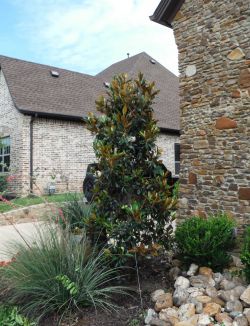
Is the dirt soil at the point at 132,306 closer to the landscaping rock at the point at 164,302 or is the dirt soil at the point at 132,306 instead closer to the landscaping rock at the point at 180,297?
the landscaping rock at the point at 164,302

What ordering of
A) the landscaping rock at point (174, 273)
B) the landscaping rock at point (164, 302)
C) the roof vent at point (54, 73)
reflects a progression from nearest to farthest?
the landscaping rock at point (164, 302)
the landscaping rock at point (174, 273)
the roof vent at point (54, 73)

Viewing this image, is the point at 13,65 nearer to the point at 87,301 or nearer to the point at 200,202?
the point at 200,202

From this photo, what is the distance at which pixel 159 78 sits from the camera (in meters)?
23.5

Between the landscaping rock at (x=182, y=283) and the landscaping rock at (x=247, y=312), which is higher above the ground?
the landscaping rock at (x=182, y=283)

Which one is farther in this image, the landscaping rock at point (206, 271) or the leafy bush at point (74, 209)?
the leafy bush at point (74, 209)

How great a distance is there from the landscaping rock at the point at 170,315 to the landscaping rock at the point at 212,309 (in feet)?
0.94

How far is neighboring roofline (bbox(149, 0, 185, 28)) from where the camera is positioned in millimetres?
7078

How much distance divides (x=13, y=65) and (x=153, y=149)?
14.8 metres

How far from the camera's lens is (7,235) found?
8.26 meters

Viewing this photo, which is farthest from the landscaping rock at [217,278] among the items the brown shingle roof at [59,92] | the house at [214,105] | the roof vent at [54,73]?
the roof vent at [54,73]

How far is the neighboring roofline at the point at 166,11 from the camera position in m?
7.08

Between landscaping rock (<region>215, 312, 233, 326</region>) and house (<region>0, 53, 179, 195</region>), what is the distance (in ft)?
35.3

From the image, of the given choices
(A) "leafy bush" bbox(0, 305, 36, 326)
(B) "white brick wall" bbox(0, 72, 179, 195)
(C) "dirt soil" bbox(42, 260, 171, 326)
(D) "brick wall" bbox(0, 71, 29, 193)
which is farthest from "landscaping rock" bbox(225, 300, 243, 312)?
(D) "brick wall" bbox(0, 71, 29, 193)

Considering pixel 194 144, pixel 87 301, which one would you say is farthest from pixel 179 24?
pixel 87 301
